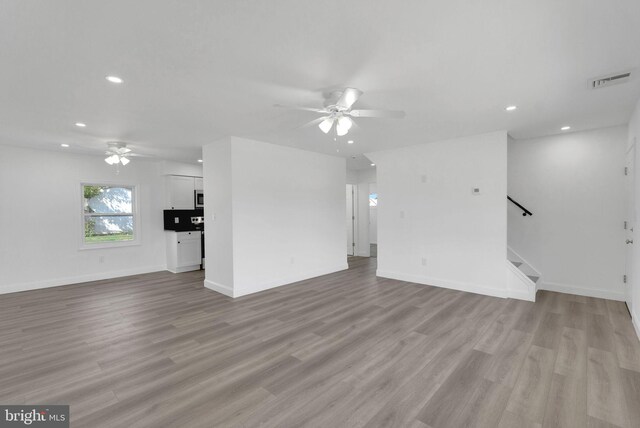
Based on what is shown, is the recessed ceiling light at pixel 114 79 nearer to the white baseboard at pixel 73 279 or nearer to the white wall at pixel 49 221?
the white wall at pixel 49 221

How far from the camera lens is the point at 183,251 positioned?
664 cm

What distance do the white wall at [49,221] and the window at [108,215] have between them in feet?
0.51

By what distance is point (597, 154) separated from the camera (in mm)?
4312

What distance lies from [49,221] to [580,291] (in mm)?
9339

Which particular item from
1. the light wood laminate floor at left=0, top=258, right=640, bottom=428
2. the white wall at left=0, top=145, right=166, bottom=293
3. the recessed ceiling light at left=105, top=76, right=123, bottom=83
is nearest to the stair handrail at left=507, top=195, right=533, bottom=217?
the light wood laminate floor at left=0, top=258, right=640, bottom=428

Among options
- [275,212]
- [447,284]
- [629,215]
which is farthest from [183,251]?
[629,215]

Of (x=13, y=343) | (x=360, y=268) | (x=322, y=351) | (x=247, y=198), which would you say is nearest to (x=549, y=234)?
(x=360, y=268)

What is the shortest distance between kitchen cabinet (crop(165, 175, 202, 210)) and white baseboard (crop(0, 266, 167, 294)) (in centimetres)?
155

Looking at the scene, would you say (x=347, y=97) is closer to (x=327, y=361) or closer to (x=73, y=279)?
(x=327, y=361)

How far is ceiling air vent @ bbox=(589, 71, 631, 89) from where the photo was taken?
250cm

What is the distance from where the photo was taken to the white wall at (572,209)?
4215mm

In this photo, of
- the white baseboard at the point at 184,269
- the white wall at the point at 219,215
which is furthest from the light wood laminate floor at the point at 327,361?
the white baseboard at the point at 184,269

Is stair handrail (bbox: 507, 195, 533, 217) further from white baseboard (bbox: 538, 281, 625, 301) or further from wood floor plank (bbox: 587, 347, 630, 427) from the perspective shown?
wood floor plank (bbox: 587, 347, 630, 427)

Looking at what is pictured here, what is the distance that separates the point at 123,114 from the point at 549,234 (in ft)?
21.4
